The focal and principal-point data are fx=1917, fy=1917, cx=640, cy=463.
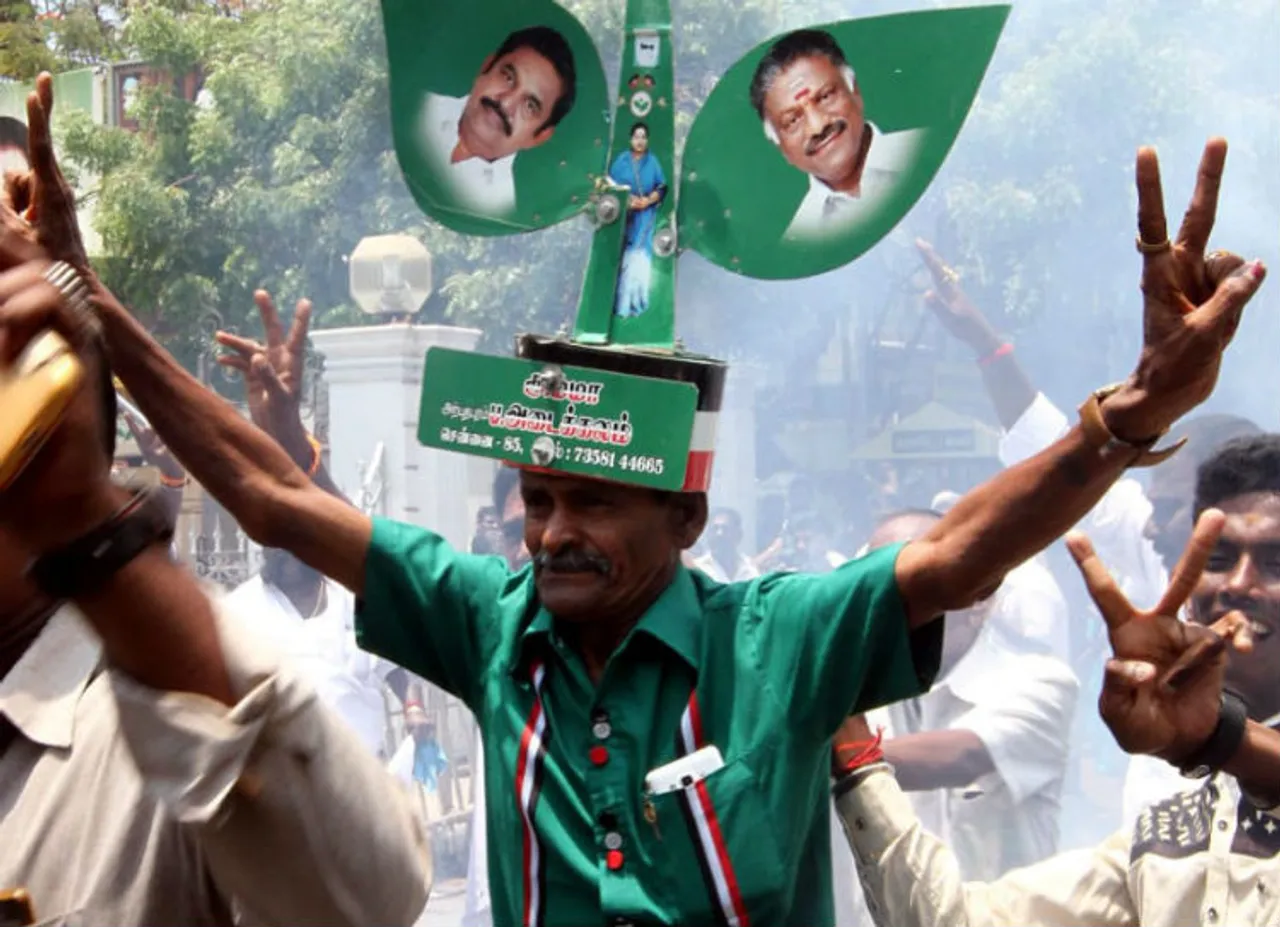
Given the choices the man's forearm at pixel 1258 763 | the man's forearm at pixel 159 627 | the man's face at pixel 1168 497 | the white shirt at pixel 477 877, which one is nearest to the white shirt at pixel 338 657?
the white shirt at pixel 477 877

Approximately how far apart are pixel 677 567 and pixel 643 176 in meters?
0.54

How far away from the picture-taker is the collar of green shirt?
7.80 ft

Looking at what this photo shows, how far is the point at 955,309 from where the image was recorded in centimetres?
601

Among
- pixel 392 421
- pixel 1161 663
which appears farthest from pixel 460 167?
pixel 392 421

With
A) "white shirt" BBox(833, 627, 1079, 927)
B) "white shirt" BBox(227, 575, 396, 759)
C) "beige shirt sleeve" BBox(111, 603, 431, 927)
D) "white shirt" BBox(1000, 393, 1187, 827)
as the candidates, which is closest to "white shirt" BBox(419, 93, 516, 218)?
"beige shirt sleeve" BBox(111, 603, 431, 927)

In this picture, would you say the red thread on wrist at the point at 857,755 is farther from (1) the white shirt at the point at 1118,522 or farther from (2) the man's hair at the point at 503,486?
(2) the man's hair at the point at 503,486

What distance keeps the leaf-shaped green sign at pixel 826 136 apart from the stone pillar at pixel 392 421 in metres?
5.18

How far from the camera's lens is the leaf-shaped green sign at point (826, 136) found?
8.16ft

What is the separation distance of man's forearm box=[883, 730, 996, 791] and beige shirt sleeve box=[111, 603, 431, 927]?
3317 millimetres

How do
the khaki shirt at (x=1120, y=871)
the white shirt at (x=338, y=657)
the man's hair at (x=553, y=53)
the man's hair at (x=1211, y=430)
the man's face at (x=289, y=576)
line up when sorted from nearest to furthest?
the man's hair at (x=553, y=53)
the khaki shirt at (x=1120, y=871)
the man's hair at (x=1211, y=430)
the white shirt at (x=338, y=657)
the man's face at (x=289, y=576)

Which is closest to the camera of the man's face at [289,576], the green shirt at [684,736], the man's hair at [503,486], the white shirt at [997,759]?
the green shirt at [684,736]

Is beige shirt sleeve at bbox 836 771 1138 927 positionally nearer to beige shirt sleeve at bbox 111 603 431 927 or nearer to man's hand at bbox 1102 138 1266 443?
man's hand at bbox 1102 138 1266 443

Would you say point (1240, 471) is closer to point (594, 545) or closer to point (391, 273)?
point (594, 545)

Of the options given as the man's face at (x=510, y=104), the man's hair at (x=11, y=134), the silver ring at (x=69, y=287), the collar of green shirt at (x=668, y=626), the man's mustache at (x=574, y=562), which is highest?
the man's hair at (x=11, y=134)
